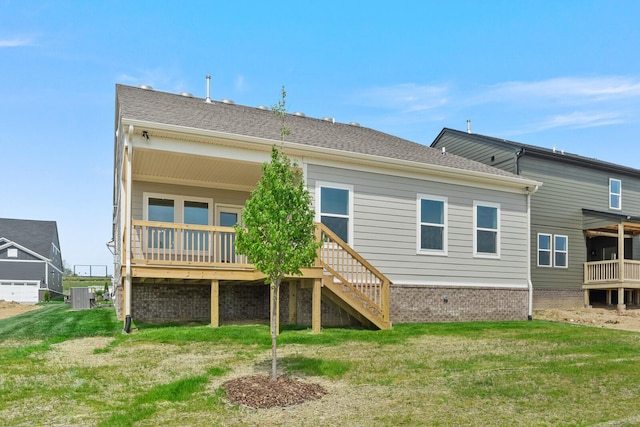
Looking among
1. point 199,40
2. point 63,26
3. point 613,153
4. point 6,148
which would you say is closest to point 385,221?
point 199,40

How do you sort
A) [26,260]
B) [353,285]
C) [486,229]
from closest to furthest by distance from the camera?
1. [353,285]
2. [486,229]
3. [26,260]

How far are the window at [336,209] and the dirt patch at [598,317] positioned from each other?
7596 millimetres

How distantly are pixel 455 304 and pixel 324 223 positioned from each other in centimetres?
454

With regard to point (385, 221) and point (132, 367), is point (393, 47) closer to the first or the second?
point (385, 221)

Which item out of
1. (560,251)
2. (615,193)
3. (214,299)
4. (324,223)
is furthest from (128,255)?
(615,193)

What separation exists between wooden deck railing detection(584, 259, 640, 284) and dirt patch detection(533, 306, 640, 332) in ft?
3.73

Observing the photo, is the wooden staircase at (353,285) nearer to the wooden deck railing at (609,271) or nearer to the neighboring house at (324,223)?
the neighboring house at (324,223)

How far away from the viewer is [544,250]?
18.6 m

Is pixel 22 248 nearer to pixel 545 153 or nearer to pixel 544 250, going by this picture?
pixel 544 250

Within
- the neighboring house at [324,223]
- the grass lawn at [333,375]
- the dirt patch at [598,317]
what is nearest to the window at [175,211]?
the neighboring house at [324,223]

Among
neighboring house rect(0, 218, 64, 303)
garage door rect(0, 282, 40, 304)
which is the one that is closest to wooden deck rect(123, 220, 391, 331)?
garage door rect(0, 282, 40, 304)

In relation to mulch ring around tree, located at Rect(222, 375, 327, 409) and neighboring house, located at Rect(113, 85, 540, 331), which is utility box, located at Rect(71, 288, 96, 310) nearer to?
neighboring house, located at Rect(113, 85, 540, 331)

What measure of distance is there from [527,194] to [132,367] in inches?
495

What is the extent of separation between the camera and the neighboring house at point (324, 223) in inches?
426
